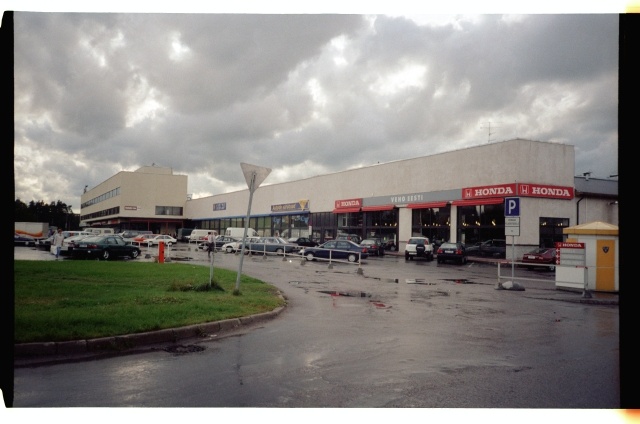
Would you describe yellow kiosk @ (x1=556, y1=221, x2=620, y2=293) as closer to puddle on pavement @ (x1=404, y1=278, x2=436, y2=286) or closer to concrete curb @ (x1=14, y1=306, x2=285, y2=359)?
puddle on pavement @ (x1=404, y1=278, x2=436, y2=286)

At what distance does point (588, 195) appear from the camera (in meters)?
34.6

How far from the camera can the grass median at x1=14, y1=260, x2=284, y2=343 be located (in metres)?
7.67

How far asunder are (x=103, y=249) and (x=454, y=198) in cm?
2534

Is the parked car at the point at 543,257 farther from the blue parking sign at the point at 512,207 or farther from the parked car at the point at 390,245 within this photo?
the parked car at the point at 390,245

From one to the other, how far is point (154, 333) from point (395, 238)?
119 feet

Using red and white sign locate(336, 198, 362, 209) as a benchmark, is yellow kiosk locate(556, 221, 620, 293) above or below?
below

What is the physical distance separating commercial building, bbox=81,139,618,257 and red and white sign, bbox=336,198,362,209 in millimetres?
104

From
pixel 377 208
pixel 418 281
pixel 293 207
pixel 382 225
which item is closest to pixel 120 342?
pixel 418 281

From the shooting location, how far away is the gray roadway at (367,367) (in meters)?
5.25

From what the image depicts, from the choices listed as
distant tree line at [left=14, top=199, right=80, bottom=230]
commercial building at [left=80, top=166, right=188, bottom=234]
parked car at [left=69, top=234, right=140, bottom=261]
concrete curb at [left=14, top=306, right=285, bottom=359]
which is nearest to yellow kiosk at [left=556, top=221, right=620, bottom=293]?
concrete curb at [left=14, top=306, right=285, bottom=359]

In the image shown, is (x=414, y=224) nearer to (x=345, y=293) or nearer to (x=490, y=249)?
(x=490, y=249)
